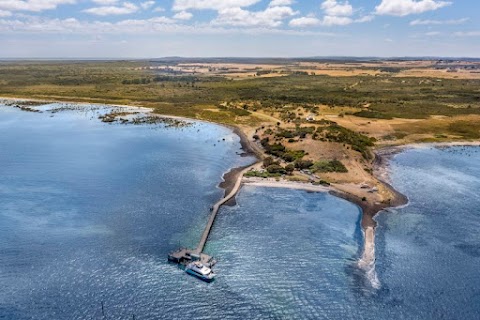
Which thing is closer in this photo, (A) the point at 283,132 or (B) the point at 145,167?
(B) the point at 145,167

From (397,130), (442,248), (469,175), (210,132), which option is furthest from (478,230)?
(210,132)

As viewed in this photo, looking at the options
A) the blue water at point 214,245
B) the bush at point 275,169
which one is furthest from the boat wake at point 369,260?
the bush at point 275,169

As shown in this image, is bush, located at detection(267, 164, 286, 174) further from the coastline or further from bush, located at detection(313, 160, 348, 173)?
bush, located at detection(313, 160, 348, 173)

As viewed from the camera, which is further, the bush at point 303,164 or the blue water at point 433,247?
the bush at point 303,164

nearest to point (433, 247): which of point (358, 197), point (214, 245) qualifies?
point (358, 197)

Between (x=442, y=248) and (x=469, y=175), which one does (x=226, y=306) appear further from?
(x=469, y=175)

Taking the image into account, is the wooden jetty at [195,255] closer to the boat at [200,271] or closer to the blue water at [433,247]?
the boat at [200,271]
